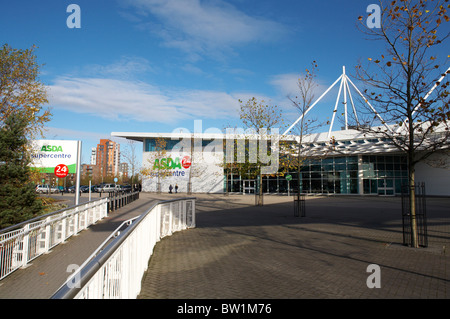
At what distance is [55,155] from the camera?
1747cm

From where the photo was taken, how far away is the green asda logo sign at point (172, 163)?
49438mm

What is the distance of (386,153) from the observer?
39.8 m

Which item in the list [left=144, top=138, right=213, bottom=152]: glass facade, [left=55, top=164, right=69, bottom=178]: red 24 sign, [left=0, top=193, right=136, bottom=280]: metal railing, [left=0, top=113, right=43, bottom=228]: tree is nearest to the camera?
[left=0, top=193, right=136, bottom=280]: metal railing

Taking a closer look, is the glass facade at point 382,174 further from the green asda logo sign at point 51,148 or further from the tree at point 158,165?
the green asda logo sign at point 51,148

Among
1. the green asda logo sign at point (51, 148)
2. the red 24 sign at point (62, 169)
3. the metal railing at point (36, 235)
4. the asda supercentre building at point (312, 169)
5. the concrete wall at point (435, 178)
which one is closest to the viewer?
the metal railing at point (36, 235)

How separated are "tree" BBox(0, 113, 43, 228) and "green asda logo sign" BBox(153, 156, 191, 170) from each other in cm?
3476

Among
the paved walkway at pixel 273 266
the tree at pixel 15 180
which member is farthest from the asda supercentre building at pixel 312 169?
the paved walkway at pixel 273 266

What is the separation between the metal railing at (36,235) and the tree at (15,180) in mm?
2562

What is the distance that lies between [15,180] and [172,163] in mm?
35912

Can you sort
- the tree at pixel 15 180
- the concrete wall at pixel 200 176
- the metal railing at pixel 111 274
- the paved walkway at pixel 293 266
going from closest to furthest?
1. the metal railing at pixel 111 274
2. the paved walkway at pixel 293 266
3. the tree at pixel 15 180
4. the concrete wall at pixel 200 176

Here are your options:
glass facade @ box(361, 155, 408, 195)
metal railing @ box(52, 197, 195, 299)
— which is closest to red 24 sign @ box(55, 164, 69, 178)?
metal railing @ box(52, 197, 195, 299)

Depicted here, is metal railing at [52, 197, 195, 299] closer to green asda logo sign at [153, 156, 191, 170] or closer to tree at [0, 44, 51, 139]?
tree at [0, 44, 51, 139]

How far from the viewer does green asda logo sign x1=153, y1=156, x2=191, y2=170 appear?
49.4m

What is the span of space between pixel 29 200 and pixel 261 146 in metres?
15.2
